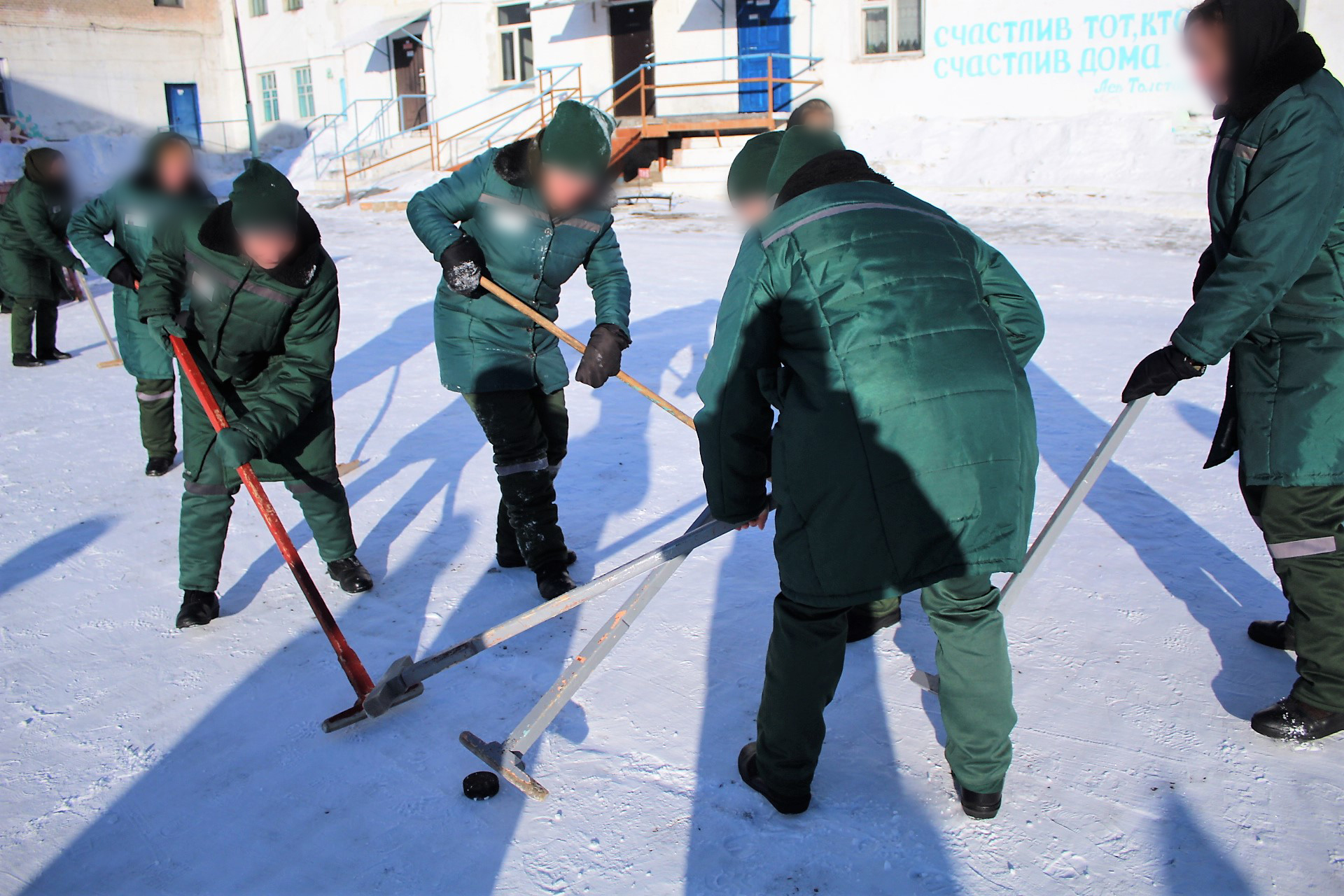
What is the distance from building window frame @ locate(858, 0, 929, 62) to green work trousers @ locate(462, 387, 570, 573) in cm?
1399

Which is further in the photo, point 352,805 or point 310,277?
point 310,277

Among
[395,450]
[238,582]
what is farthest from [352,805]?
[395,450]

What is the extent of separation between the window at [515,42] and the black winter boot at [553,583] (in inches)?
764

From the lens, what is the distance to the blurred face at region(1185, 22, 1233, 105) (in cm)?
215

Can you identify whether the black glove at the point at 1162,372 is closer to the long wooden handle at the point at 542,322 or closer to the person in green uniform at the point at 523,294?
the long wooden handle at the point at 542,322

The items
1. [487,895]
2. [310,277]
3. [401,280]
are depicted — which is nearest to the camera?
[487,895]

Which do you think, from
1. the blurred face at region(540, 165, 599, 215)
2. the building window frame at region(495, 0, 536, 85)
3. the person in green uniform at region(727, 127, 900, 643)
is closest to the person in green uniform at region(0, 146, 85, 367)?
the blurred face at region(540, 165, 599, 215)

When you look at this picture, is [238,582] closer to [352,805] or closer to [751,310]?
[352,805]

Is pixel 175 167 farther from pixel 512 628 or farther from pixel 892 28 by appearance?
pixel 892 28

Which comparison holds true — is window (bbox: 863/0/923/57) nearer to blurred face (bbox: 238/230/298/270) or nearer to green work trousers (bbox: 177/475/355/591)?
blurred face (bbox: 238/230/298/270)

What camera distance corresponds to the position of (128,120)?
23.3 meters

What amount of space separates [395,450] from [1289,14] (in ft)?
13.1

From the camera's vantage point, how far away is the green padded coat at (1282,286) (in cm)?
204

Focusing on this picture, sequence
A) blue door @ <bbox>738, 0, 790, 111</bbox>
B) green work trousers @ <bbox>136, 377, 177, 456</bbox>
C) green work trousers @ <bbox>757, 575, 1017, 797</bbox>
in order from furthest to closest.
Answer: blue door @ <bbox>738, 0, 790, 111</bbox> < green work trousers @ <bbox>136, 377, 177, 456</bbox> < green work trousers @ <bbox>757, 575, 1017, 797</bbox>
